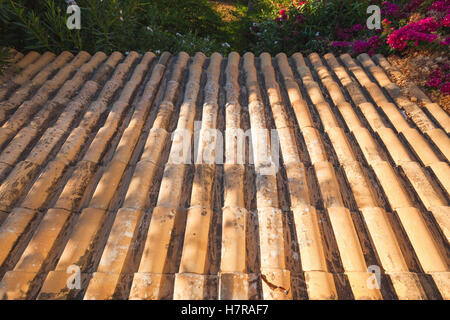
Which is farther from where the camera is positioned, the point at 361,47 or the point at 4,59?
the point at 361,47

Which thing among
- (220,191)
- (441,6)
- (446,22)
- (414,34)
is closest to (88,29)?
(220,191)

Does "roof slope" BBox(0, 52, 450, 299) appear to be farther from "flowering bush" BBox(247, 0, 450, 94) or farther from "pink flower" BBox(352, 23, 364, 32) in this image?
"pink flower" BBox(352, 23, 364, 32)

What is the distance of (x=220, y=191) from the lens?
172 centimetres

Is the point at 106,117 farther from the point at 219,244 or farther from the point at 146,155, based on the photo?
the point at 219,244

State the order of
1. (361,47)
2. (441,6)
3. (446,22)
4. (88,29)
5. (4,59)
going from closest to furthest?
(4,59) → (446,22) → (441,6) → (361,47) → (88,29)

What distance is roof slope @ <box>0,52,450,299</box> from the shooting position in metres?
1.26

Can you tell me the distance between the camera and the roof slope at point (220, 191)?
1263 mm

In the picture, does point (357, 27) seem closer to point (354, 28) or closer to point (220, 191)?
point (354, 28)

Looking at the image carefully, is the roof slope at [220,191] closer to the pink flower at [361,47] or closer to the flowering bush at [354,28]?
the flowering bush at [354,28]

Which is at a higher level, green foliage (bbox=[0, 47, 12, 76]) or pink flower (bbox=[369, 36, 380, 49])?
pink flower (bbox=[369, 36, 380, 49])

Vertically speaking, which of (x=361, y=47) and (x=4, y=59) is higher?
(x=361, y=47)

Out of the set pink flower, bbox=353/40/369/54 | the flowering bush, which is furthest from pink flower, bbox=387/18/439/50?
pink flower, bbox=353/40/369/54

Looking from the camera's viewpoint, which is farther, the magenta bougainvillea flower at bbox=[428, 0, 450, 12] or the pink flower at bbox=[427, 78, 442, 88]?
the magenta bougainvillea flower at bbox=[428, 0, 450, 12]

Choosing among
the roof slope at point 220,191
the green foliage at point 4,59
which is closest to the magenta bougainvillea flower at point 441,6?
the roof slope at point 220,191
